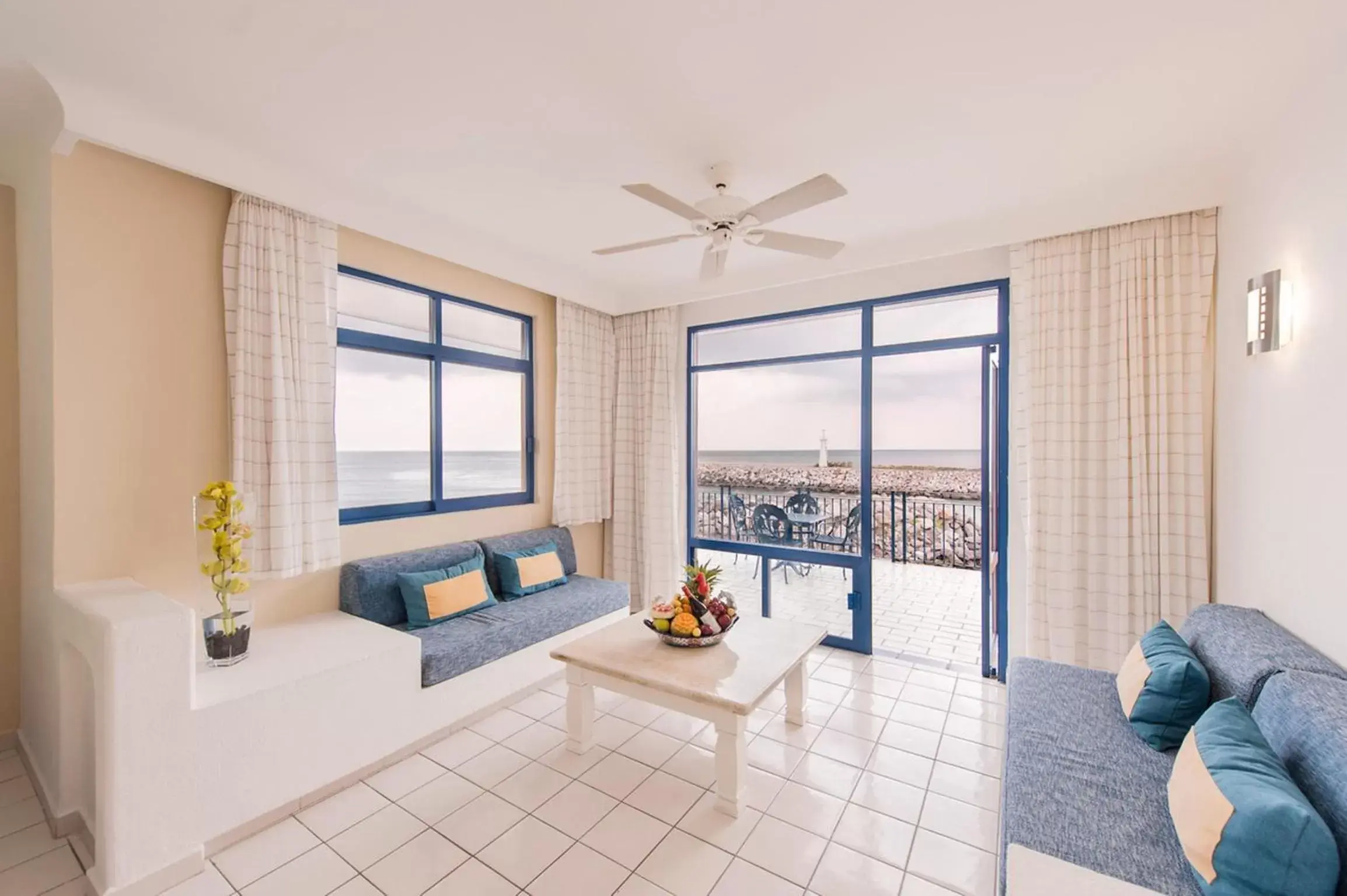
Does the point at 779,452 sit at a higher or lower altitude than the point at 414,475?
higher

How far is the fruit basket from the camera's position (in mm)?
2662

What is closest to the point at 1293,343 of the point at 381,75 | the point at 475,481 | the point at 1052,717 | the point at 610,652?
the point at 1052,717

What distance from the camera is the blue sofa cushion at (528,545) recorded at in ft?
12.2

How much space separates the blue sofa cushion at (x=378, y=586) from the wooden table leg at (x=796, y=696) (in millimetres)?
2160

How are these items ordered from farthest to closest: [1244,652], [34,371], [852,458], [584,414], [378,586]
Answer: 1. [584,414]
2. [852,458]
3. [378,586]
4. [34,371]
5. [1244,652]

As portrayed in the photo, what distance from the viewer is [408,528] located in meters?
3.46

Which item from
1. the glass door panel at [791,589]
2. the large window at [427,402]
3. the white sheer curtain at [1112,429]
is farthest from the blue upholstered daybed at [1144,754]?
the large window at [427,402]

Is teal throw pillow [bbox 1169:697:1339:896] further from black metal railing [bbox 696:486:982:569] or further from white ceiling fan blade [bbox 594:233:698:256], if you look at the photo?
black metal railing [bbox 696:486:982:569]

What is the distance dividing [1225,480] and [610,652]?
3070mm

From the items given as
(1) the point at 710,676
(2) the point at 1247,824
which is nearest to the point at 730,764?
(1) the point at 710,676

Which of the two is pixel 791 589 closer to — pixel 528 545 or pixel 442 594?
pixel 528 545

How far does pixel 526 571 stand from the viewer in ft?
12.2

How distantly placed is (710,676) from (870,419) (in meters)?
2.34

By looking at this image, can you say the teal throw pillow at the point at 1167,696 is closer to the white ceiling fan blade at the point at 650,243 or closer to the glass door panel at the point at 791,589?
the glass door panel at the point at 791,589
